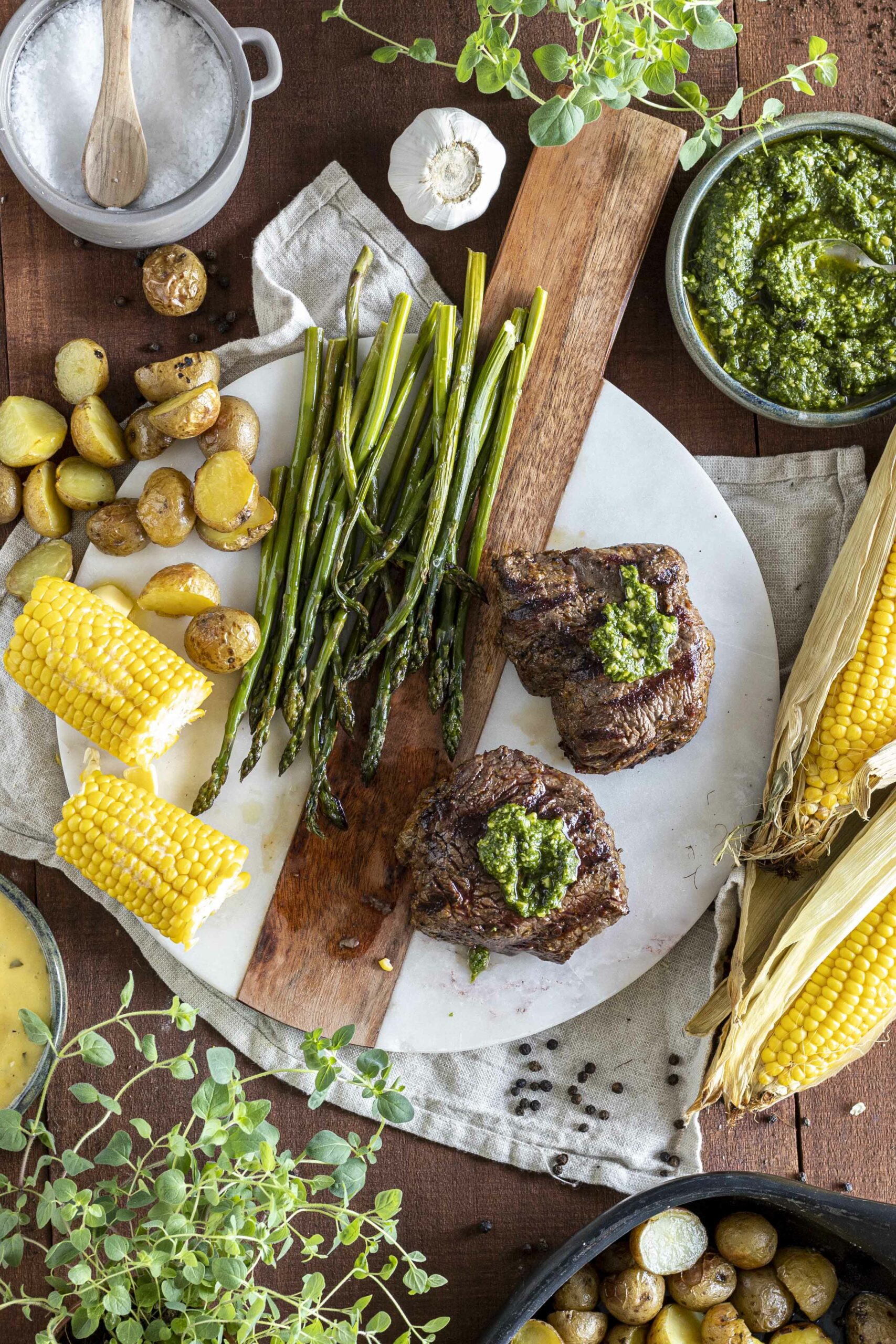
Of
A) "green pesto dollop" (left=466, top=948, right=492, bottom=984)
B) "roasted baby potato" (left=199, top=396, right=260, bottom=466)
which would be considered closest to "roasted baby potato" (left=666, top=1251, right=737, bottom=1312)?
"green pesto dollop" (left=466, top=948, right=492, bottom=984)

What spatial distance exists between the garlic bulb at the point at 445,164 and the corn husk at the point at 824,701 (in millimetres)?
1846

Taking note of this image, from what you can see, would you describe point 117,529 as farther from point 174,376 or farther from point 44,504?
point 174,376

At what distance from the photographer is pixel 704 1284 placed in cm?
379

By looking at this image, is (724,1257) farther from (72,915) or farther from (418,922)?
→ (72,915)

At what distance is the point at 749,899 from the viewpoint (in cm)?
403

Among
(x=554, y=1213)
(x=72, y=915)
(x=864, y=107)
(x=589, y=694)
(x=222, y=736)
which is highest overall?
(x=864, y=107)

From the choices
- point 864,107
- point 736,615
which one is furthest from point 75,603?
point 864,107

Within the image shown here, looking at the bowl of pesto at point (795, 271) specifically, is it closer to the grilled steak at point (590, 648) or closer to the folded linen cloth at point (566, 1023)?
the folded linen cloth at point (566, 1023)

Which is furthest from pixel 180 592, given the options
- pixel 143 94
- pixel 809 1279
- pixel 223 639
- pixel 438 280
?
pixel 809 1279

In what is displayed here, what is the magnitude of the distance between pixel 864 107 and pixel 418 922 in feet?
12.0

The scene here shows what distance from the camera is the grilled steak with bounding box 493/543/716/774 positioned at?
3.77 meters

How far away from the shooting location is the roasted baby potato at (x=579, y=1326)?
372cm

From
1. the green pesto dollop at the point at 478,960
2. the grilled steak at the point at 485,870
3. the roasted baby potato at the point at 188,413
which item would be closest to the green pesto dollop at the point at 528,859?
the grilled steak at the point at 485,870

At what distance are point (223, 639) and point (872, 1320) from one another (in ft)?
11.0
